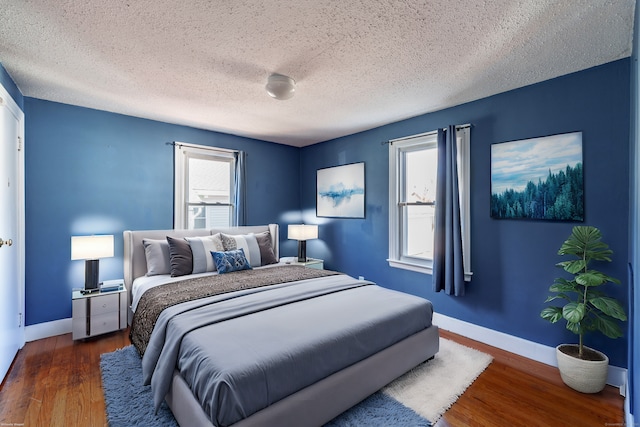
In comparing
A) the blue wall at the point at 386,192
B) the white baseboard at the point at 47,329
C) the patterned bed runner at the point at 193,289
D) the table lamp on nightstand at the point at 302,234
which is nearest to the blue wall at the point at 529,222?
the blue wall at the point at 386,192

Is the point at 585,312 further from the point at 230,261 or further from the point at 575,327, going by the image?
the point at 230,261

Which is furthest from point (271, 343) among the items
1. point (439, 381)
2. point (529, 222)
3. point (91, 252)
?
point (529, 222)

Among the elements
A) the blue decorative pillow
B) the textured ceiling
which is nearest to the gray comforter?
the blue decorative pillow

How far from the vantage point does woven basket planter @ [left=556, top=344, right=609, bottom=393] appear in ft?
6.94

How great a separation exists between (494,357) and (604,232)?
1373mm

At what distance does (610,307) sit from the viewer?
2.03 meters

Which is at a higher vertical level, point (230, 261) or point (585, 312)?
point (230, 261)

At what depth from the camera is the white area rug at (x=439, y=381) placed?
2.00m

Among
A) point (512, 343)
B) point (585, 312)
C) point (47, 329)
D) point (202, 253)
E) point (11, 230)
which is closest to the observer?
point (585, 312)

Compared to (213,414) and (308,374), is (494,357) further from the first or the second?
(213,414)

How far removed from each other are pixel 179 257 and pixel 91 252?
0.80 metres

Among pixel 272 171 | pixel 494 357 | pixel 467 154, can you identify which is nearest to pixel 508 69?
pixel 467 154

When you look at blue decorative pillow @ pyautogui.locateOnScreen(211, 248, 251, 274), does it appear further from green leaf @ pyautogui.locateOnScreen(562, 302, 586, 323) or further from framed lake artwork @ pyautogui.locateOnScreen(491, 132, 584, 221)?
green leaf @ pyautogui.locateOnScreen(562, 302, 586, 323)

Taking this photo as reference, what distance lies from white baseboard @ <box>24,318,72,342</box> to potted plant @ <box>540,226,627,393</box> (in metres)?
4.57
